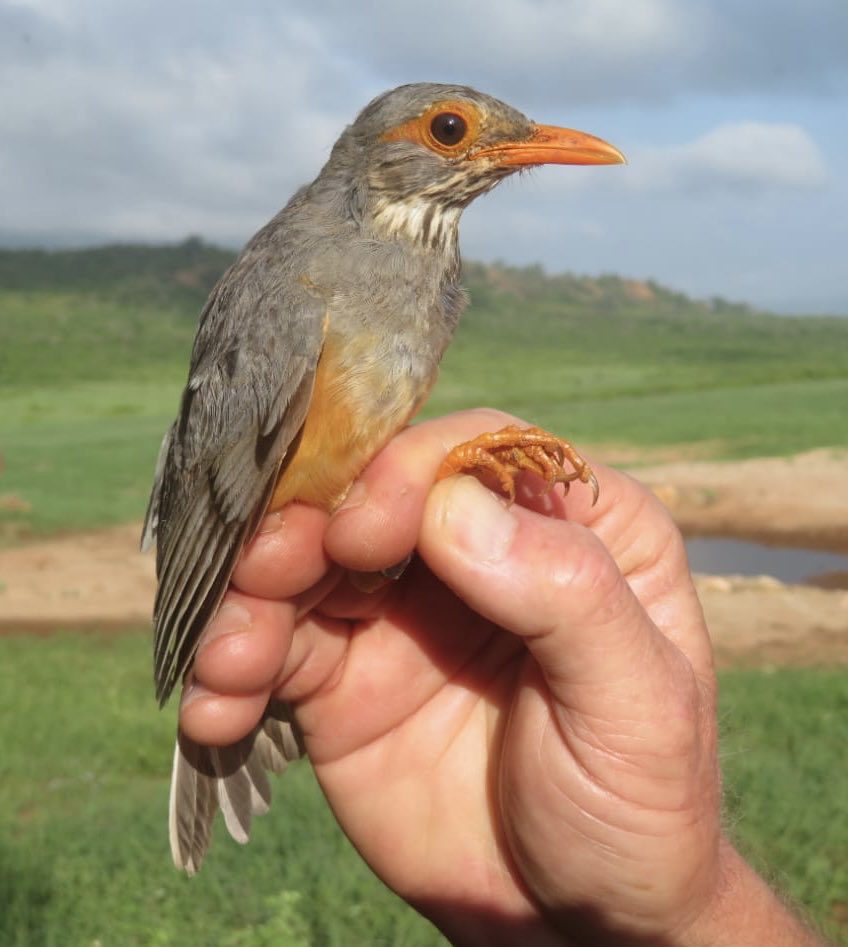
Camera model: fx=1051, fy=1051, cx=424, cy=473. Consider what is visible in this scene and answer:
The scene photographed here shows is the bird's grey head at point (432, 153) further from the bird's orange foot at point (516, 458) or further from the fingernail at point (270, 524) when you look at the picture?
the fingernail at point (270, 524)

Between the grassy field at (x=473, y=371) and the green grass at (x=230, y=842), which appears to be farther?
the grassy field at (x=473, y=371)

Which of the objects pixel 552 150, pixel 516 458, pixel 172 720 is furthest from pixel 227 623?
pixel 172 720

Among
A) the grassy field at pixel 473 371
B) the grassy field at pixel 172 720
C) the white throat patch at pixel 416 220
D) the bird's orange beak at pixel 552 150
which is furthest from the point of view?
the grassy field at pixel 473 371

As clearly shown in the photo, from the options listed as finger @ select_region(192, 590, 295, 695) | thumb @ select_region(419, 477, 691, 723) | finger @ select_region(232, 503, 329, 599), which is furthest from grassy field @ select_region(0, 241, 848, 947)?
finger @ select_region(232, 503, 329, 599)

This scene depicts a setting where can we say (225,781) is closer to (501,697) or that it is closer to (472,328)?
(501,697)

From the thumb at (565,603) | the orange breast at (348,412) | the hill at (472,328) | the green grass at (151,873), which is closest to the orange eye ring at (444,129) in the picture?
the orange breast at (348,412)

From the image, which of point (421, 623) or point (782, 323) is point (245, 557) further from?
point (782, 323)
